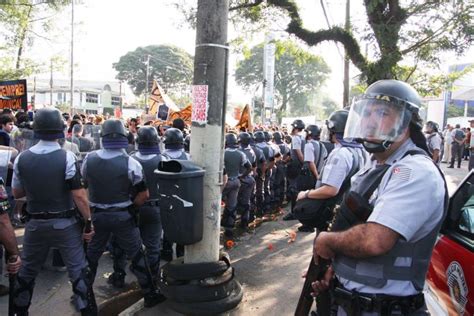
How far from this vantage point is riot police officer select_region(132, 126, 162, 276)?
491 cm

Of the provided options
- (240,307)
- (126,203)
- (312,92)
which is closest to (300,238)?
(240,307)

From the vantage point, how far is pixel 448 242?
2.98 meters

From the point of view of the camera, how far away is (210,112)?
380 centimetres

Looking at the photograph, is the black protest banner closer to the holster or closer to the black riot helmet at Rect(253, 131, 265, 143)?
the black riot helmet at Rect(253, 131, 265, 143)

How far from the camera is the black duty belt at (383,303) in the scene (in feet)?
6.55

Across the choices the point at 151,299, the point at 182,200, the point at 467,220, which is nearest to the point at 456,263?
the point at 467,220

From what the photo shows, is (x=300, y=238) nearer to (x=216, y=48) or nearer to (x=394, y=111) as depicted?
(x=216, y=48)

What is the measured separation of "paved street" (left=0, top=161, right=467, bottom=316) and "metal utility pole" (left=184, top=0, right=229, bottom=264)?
929mm

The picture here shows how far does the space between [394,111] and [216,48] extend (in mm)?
2078

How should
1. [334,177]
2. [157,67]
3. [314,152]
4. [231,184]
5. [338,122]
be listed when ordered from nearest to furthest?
[334,177]
[338,122]
[231,184]
[314,152]
[157,67]

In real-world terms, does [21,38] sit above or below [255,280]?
above

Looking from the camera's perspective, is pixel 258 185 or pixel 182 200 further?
pixel 258 185

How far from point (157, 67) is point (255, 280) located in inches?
2641

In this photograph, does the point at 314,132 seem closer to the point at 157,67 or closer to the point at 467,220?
the point at 467,220
